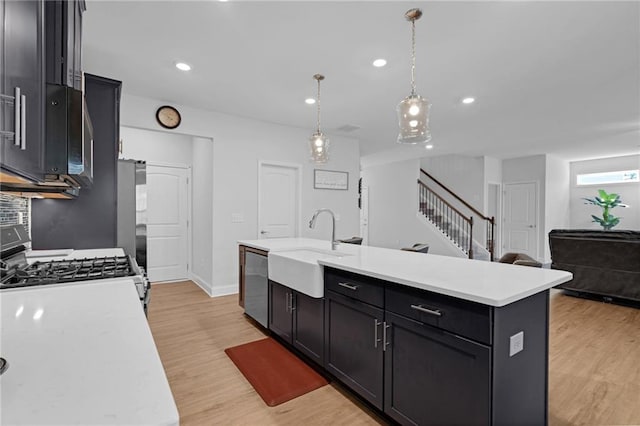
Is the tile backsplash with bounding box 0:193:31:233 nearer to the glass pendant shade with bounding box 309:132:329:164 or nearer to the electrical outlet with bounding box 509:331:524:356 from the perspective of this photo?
the glass pendant shade with bounding box 309:132:329:164

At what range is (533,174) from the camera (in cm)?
791

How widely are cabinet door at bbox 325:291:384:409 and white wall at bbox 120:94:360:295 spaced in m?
2.83

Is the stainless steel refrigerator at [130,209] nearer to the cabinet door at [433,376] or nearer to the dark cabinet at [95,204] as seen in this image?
the dark cabinet at [95,204]

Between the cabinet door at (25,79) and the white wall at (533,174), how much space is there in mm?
9135

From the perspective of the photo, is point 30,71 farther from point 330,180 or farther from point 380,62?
point 330,180

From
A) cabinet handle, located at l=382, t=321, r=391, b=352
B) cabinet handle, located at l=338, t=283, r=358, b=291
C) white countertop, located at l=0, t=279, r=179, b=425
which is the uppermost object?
white countertop, located at l=0, t=279, r=179, b=425

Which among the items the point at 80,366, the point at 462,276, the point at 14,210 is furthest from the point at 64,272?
the point at 462,276

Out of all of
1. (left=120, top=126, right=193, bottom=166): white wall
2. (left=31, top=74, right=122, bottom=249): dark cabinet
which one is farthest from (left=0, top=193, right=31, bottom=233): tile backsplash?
(left=120, top=126, right=193, bottom=166): white wall

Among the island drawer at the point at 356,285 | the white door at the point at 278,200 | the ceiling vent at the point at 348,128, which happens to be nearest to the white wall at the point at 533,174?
the ceiling vent at the point at 348,128

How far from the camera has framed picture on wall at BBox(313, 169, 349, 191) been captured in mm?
5578

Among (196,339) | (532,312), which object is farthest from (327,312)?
(196,339)

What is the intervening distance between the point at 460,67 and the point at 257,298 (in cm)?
313

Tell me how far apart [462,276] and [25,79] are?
6.36ft

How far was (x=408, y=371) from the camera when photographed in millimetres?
1618
